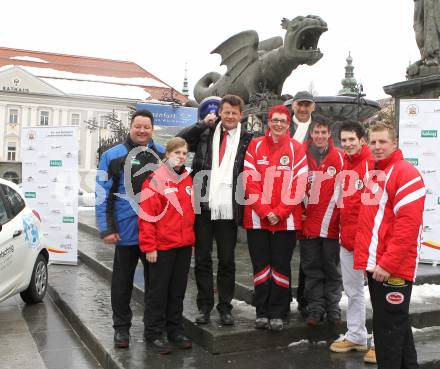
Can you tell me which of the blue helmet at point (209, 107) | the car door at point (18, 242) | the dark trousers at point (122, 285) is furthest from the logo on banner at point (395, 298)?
the car door at point (18, 242)

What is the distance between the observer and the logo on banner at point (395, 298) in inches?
115

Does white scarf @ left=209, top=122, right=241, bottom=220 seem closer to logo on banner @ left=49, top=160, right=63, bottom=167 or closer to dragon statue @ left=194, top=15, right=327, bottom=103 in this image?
logo on banner @ left=49, top=160, right=63, bottom=167

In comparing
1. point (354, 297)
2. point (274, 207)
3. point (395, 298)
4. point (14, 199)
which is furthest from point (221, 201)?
point (14, 199)

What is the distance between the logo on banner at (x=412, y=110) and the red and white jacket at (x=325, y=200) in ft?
10.1

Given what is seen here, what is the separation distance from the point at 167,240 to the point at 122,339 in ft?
2.95

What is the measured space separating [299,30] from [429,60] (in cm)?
227

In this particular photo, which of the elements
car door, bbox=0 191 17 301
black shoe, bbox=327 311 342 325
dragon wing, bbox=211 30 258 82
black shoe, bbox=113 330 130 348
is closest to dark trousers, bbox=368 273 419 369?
black shoe, bbox=327 311 342 325

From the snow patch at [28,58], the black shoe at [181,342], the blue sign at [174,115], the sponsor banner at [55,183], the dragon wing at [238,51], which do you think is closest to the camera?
the black shoe at [181,342]

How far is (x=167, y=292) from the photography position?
3.81m

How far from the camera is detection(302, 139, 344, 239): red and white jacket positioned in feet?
12.7

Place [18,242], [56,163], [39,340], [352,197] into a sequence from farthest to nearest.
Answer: [56,163], [18,242], [39,340], [352,197]

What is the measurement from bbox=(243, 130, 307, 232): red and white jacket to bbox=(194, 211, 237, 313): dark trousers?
202 mm

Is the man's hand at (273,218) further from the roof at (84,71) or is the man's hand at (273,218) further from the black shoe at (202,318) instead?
the roof at (84,71)

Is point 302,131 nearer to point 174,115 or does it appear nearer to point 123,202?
point 123,202
